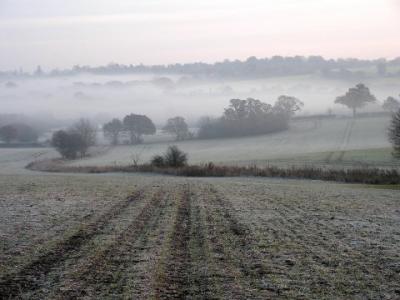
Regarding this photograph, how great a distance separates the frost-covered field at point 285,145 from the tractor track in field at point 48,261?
49208mm

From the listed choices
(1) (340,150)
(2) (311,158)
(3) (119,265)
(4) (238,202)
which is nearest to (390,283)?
(3) (119,265)

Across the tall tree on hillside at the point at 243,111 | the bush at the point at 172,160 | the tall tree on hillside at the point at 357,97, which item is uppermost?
the tall tree on hillside at the point at 357,97

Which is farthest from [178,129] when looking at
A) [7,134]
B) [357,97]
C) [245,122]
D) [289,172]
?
[289,172]

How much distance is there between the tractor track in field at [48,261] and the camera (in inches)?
432

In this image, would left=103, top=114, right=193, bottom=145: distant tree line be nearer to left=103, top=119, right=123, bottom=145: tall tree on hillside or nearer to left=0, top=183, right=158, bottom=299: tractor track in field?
left=103, top=119, right=123, bottom=145: tall tree on hillside

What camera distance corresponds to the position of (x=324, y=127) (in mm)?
106000

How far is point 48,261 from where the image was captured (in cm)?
1280

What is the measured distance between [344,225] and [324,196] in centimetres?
897

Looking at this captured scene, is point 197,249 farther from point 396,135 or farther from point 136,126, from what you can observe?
point 136,126

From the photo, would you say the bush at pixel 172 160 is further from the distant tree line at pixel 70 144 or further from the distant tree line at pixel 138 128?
the distant tree line at pixel 138 128

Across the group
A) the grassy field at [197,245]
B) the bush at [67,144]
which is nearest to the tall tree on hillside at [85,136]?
the bush at [67,144]

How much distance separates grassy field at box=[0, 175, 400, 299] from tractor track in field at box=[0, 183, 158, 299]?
25 millimetres

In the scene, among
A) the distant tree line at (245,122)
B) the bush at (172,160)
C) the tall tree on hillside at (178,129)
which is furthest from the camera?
the tall tree on hillside at (178,129)

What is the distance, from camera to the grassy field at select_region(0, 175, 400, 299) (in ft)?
35.9
